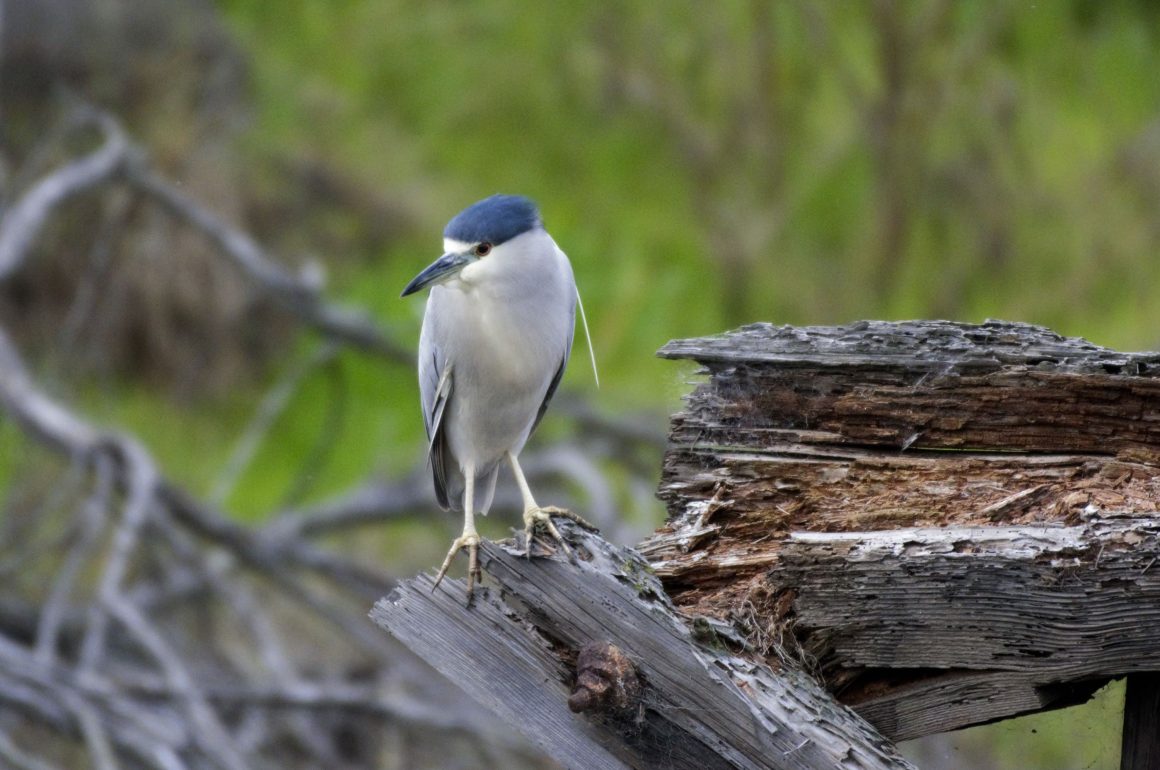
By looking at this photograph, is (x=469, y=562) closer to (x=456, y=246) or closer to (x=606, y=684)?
(x=606, y=684)

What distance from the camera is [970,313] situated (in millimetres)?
5695

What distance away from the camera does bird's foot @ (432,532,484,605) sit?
152 centimetres

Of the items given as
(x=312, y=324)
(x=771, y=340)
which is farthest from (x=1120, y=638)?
(x=312, y=324)

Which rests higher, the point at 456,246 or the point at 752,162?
the point at 752,162

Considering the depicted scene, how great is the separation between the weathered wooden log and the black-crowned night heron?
1.94ft

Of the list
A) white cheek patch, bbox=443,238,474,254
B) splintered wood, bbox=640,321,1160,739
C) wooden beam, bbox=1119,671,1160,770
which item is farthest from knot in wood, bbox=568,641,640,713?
white cheek patch, bbox=443,238,474,254

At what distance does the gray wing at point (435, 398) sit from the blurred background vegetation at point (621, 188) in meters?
2.59

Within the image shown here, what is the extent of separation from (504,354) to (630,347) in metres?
3.59

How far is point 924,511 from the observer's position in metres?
1.59

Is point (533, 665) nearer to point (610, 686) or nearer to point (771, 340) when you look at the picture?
point (610, 686)

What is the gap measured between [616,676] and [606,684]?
1cm

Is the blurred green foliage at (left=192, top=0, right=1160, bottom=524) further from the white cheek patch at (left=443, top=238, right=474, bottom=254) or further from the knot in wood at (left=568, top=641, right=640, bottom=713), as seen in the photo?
the knot in wood at (left=568, top=641, right=640, bottom=713)

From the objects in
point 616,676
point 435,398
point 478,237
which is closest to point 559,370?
point 435,398

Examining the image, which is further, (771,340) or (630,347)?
(630,347)
